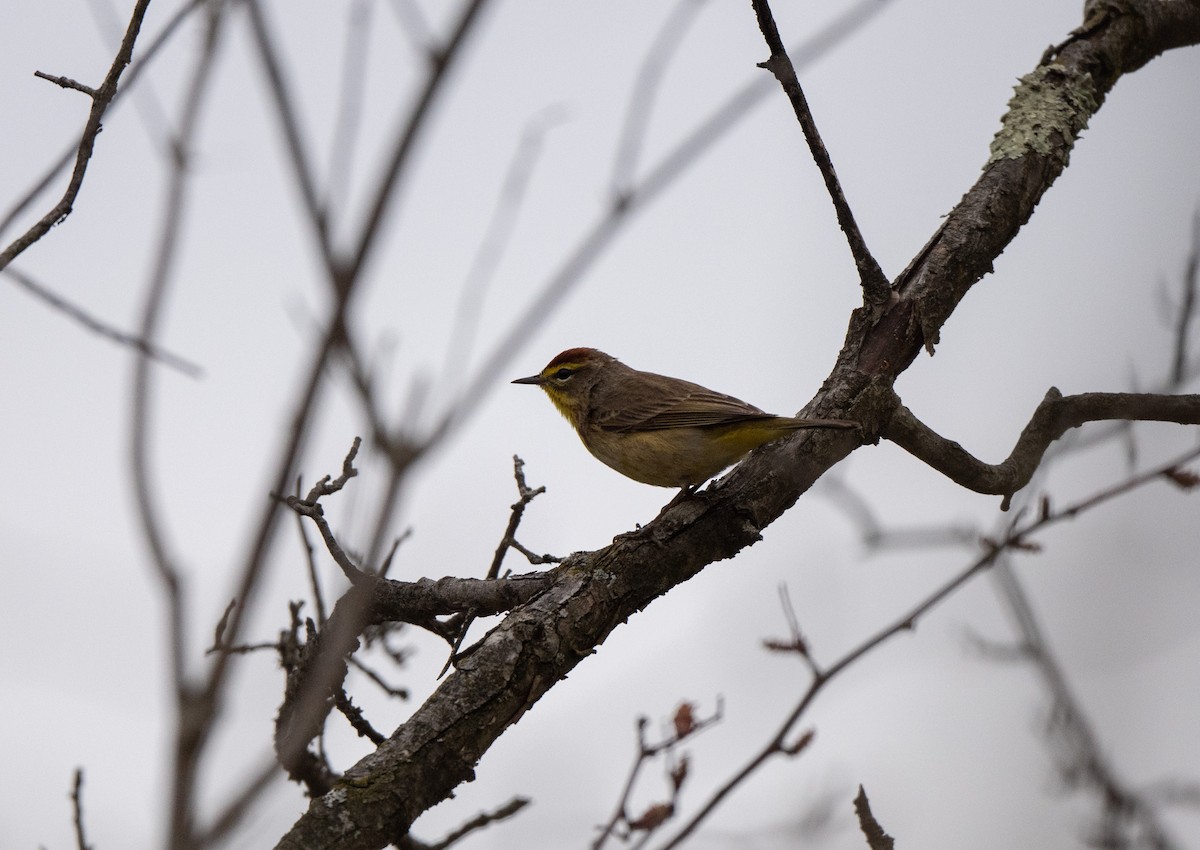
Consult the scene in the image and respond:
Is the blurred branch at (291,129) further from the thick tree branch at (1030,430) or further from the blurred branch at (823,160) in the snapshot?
the thick tree branch at (1030,430)

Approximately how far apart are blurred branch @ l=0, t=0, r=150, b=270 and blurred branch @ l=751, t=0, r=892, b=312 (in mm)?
1962

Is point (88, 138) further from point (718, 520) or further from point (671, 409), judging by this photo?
point (671, 409)

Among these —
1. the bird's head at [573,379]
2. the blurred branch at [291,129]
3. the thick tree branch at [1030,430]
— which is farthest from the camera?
the bird's head at [573,379]

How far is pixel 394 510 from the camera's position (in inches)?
61.9

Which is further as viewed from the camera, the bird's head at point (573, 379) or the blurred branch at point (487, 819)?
the bird's head at point (573, 379)

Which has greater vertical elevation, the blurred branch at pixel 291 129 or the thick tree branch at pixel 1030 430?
the thick tree branch at pixel 1030 430

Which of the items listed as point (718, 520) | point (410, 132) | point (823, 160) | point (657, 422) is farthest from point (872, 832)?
point (657, 422)

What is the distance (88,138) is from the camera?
2.81 meters

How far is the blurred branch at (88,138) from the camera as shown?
267cm

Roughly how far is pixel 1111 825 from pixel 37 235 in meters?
3.29

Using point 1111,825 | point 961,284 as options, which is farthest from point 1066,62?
point 1111,825

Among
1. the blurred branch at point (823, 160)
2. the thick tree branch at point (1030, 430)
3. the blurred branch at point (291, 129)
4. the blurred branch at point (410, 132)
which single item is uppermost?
the blurred branch at point (823, 160)

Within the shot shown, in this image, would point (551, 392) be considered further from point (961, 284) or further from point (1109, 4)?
point (1109, 4)

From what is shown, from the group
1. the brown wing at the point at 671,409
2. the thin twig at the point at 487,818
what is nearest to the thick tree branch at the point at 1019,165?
the brown wing at the point at 671,409
